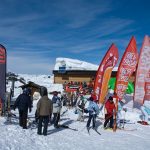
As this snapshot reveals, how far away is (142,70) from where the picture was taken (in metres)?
20.1

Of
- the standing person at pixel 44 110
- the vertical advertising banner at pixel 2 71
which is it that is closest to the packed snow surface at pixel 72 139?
the standing person at pixel 44 110

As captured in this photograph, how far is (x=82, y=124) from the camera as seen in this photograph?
14523 millimetres

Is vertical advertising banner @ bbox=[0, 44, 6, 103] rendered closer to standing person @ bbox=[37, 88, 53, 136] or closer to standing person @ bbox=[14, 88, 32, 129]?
standing person @ bbox=[14, 88, 32, 129]

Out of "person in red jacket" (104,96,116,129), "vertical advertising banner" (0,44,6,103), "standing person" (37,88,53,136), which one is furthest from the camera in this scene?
"person in red jacket" (104,96,116,129)

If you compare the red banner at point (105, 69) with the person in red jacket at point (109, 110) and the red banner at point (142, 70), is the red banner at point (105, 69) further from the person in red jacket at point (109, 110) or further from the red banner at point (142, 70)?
the person in red jacket at point (109, 110)

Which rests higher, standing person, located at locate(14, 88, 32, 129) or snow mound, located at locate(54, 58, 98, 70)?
snow mound, located at locate(54, 58, 98, 70)

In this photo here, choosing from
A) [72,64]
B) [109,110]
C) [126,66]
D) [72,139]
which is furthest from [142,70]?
[72,64]

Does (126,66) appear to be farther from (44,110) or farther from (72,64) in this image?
(72,64)

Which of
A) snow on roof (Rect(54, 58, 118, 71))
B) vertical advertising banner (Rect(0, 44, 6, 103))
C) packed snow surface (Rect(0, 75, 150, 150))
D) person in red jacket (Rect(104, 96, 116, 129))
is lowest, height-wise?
packed snow surface (Rect(0, 75, 150, 150))

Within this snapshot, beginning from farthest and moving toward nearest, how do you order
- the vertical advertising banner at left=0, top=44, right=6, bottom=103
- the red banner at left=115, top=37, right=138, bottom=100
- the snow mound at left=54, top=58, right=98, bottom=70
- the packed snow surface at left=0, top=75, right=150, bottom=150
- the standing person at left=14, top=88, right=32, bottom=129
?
the snow mound at left=54, top=58, right=98, bottom=70
the red banner at left=115, top=37, right=138, bottom=100
the vertical advertising banner at left=0, top=44, right=6, bottom=103
the standing person at left=14, top=88, right=32, bottom=129
the packed snow surface at left=0, top=75, right=150, bottom=150

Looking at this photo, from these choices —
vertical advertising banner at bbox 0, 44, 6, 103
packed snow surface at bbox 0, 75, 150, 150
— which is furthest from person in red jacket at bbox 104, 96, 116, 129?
vertical advertising banner at bbox 0, 44, 6, 103

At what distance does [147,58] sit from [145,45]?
0.97m

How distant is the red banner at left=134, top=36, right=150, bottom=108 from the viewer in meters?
19.8

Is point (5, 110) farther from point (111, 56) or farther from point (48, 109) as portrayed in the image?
point (111, 56)
